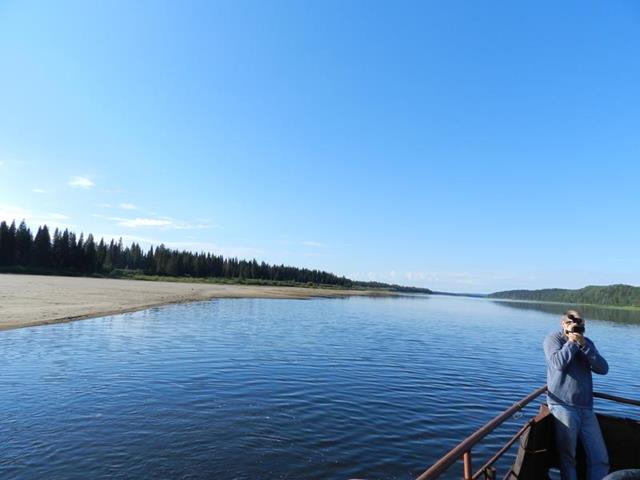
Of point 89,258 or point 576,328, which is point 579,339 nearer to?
point 576,328

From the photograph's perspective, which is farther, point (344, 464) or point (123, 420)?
point (123, 420)

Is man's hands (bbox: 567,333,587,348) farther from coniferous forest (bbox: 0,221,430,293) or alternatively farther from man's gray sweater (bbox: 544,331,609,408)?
coniferous forest (bbox: 0,221,430,293)

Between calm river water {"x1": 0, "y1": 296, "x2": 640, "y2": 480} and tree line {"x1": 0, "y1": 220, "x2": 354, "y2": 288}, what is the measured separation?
329ft

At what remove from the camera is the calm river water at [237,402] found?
889 centimetres

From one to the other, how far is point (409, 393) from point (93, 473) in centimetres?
1118

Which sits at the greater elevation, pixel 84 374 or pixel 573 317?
pixel 573 317

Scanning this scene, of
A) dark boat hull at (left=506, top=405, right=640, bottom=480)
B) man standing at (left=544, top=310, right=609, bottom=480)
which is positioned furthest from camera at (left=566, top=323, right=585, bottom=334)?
dark boat hull at (left=506, top=405, right=640, bottom=480)

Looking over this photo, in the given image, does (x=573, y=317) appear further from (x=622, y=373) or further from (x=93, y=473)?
(x=622, y=373)

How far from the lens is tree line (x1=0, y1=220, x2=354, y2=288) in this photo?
10694 cm

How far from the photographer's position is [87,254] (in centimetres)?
11812

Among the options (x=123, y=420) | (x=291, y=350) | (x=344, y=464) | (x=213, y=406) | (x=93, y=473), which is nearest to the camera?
(x=93, y=473)

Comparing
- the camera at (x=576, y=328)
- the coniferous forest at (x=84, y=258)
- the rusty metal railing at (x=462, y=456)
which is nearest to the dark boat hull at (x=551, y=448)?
the camera at (x=576, y=328)

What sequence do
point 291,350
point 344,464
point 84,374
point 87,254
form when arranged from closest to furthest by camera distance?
point 344,464
point 84,374
point 291,350
point 87,254

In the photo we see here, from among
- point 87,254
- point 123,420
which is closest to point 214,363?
point 123,420
